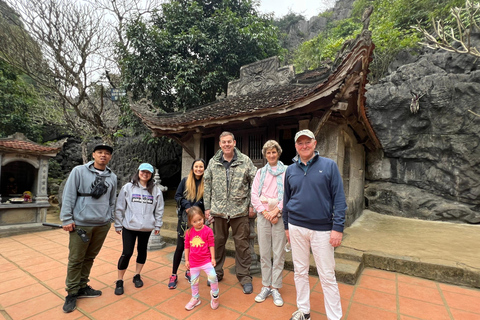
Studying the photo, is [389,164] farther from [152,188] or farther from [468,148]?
[152,188]

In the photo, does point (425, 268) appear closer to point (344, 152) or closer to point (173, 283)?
point (344, 152)

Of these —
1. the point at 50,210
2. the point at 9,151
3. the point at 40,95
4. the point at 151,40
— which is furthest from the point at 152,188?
the point at 40,95

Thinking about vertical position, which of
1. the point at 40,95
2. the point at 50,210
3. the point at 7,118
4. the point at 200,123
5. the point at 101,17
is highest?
the point at 101,17

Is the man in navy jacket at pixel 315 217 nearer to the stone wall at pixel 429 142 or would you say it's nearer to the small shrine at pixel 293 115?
the small shrine at pixel 293 115

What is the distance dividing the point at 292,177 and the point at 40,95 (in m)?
16.9

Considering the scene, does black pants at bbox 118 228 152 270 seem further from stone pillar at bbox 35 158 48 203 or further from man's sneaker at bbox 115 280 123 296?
stone pillar at bbox 35 158 48 203

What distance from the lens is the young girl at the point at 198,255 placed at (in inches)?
101

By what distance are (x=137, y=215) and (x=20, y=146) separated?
20.5 ft

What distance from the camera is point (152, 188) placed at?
309 cm

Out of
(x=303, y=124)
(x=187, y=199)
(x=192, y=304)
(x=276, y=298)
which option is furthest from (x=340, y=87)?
(x=192, y=304)

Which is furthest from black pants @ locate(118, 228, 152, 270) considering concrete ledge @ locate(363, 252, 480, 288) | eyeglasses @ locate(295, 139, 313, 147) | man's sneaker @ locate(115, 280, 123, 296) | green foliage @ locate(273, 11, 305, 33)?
green foliage @ locate(273, 11, 305, 33)

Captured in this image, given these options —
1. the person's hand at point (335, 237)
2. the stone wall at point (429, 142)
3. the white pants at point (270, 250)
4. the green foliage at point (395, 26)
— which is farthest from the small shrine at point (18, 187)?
the stone wall at point (429, 142)

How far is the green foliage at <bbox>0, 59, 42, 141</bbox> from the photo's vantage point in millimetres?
11594

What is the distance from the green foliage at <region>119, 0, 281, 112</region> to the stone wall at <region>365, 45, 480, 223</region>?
5.98 meters
